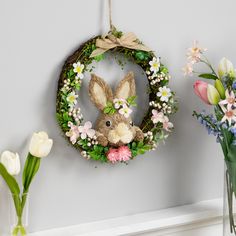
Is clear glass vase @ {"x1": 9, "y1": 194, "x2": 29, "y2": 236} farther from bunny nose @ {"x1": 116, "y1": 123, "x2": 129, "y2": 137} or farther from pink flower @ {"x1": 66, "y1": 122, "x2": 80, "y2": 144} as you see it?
bunny nose @ {"x1": 116, "y1": 123, "x2": 129, "y2": 137}

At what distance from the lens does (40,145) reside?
4.58 feet

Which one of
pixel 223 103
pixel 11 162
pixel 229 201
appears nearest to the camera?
pixel 11 162

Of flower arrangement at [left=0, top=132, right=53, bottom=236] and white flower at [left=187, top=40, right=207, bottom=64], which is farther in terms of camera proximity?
white flower at [left=187, top=40, right=207, bottom=64]

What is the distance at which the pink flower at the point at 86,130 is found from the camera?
1474 mm

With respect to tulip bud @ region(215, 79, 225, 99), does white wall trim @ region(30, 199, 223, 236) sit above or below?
below

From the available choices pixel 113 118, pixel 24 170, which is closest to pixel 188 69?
pixel 113 118

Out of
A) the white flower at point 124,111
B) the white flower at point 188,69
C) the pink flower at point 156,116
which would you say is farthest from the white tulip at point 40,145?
the white flower at point 188,69

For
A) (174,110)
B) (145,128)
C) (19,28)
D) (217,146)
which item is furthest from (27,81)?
(217,146)

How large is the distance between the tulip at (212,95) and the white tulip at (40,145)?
473mm

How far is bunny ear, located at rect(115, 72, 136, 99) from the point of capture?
1.52 metres

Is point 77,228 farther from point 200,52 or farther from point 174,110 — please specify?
point 200,52

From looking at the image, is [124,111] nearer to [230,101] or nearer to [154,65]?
[154,65]

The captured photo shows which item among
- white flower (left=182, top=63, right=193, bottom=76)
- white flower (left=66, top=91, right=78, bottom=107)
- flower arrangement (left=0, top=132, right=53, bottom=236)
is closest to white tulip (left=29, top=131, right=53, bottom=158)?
flower arrangement (left=0, top=132, right=53, bottom=236)

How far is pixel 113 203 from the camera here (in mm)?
1624
